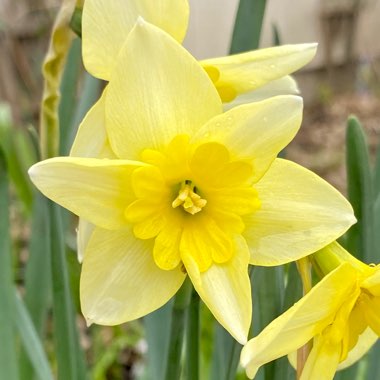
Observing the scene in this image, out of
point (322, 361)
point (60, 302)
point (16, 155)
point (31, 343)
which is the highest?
point (322, 361)

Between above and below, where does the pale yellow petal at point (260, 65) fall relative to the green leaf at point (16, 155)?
above

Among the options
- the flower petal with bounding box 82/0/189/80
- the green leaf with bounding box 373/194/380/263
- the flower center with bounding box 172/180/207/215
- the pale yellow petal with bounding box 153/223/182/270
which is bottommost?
the green leaf with bounding box 373/194/380/263

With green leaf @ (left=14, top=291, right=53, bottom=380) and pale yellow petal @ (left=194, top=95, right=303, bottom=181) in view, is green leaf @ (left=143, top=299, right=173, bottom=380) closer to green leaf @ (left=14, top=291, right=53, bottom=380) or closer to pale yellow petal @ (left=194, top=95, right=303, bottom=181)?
green leaf @ (left=14, top=291, right=53, bottom=380)

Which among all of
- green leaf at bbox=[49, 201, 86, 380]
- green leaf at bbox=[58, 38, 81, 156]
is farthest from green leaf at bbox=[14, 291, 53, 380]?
green leaf at bbox=[58, 38, 81, 156]

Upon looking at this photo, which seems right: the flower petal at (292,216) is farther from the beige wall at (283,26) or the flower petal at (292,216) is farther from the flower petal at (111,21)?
the beige wall at (283,26)

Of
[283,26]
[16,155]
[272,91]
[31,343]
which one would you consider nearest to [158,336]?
[31,343]

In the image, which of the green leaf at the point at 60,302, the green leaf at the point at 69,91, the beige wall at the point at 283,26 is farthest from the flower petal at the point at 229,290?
the beige wall at the point at 283,26

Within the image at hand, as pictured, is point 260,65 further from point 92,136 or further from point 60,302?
point 60,302
